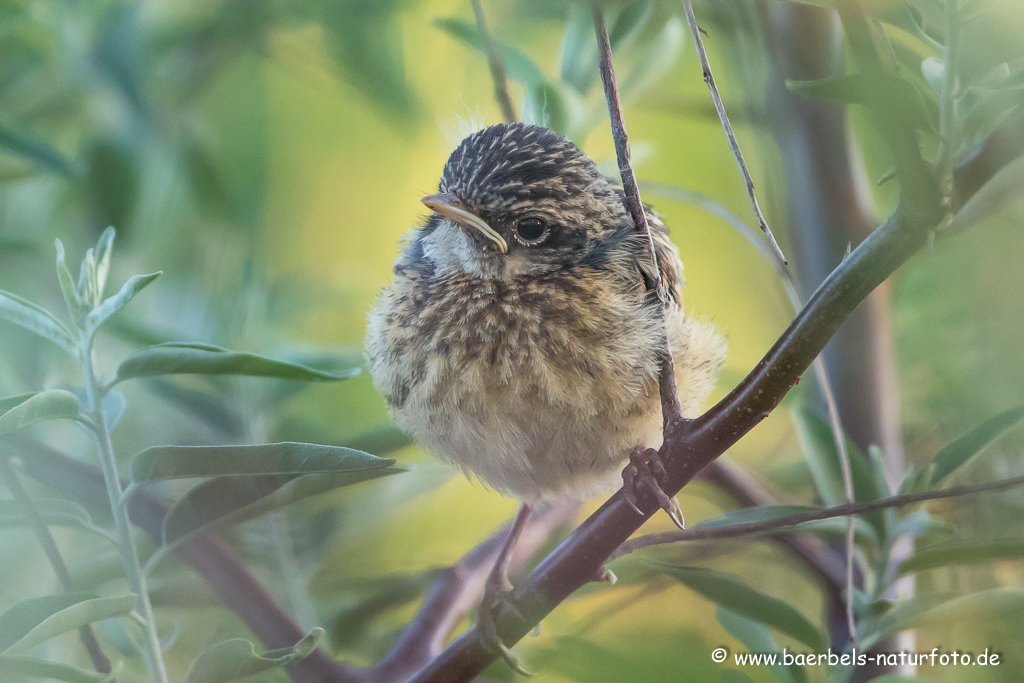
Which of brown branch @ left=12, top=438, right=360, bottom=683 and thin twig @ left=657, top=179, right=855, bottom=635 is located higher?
thin twig @ left=657, top=179, right=855, bottom=635

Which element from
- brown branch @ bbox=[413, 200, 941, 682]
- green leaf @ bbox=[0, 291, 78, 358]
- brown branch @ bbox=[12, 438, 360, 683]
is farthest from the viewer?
brown branch @ bbox=[12, 438, 360, 683]

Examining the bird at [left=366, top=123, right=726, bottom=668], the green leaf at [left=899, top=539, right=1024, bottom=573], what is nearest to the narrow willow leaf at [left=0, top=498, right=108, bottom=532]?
the bird at [left=366, top=123, right=726, bottom=668]

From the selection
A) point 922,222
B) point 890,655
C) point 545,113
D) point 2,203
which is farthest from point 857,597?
point 2,203

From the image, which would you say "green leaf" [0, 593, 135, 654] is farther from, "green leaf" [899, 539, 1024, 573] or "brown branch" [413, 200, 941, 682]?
"green leaf" [899, 539, 1024, 573]

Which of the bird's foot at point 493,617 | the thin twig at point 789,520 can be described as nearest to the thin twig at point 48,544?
the bird's foot at point 493,617

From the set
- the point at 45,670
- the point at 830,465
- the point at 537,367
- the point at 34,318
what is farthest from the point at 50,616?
the point at 830,465

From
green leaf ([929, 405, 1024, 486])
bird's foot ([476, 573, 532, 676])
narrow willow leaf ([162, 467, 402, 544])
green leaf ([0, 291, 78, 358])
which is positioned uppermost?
green leaf ([0, 291, 78, 358])

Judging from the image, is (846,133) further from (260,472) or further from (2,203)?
(2,203)

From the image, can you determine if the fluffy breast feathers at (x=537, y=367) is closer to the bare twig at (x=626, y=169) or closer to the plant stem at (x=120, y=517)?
the bare twig at (x=626, y=169)
